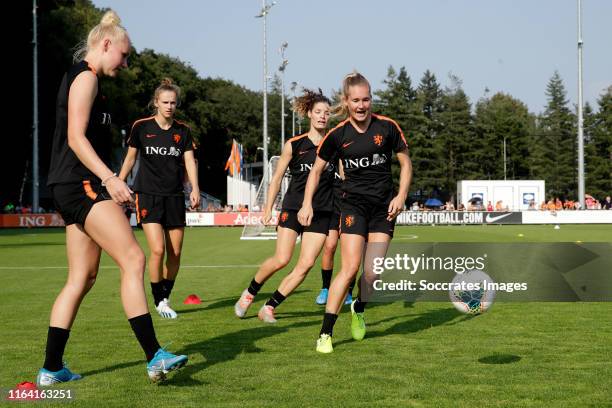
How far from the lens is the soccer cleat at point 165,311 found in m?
8.87

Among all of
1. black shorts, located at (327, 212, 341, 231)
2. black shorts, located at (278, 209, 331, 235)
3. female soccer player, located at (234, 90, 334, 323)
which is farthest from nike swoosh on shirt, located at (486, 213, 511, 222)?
black shorts, located at (278, 209, 331, 235)

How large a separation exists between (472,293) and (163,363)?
4.84 metres

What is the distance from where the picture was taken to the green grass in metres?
5.04

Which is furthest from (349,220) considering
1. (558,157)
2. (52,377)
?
(558,157)

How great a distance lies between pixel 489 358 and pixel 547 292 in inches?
202

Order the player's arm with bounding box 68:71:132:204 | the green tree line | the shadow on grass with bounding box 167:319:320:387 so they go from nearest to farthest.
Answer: the player's arm with bounding box 68:71:132:204, the shadow on grass with bounding box 167:319:320:387, the green tree line

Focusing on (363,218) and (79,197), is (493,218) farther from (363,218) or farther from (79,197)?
(79,197)

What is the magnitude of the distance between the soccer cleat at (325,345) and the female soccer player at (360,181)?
152mm

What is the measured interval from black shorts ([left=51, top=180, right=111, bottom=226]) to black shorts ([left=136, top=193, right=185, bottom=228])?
3609 mm

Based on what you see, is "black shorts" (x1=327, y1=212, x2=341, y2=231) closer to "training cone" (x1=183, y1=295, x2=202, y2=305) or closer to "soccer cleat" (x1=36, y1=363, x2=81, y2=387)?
"training cone" (x1=183, y1=295, x2=202, y2=305)

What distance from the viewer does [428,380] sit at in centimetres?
545

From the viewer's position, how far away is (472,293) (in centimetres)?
898

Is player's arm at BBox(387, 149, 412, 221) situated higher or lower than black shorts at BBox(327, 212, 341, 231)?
higher

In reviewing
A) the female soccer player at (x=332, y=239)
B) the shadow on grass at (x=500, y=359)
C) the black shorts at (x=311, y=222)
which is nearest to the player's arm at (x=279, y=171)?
the black shorts at (x=311, y=222)
